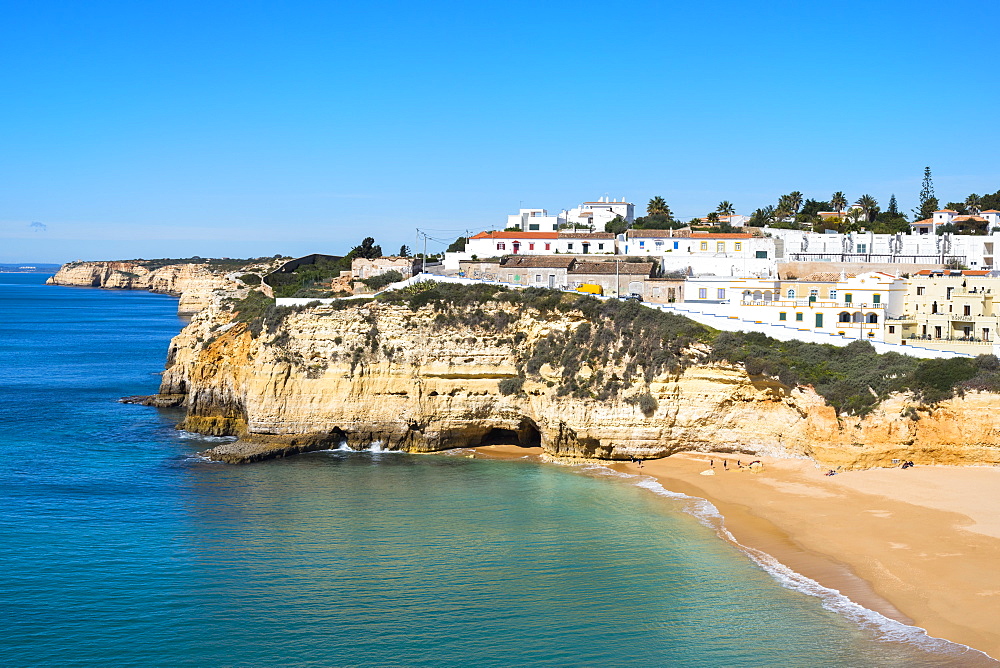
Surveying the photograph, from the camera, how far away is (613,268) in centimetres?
5391

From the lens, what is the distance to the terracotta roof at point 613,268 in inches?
2101

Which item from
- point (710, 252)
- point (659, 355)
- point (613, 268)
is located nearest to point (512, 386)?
point (659, 355)

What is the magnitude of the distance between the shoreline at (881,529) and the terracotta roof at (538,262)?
2173 cm

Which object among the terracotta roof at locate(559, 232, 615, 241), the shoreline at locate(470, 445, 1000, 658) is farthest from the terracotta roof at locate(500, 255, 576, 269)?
the shoreline at locate(470, 445, 1000, 658)

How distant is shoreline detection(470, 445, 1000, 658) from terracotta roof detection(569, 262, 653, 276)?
65.6 ft

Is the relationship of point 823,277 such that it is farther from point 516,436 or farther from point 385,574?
point 385,574

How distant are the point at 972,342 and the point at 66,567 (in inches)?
1322

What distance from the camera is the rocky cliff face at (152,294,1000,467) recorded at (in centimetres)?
3447

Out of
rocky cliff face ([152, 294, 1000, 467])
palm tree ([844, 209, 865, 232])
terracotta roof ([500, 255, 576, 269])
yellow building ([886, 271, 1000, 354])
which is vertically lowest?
rocky cliff face ([152, 294, 1000, 467])

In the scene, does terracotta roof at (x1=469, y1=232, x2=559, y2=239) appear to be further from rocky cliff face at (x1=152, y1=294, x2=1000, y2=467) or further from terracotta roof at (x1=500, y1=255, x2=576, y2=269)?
rocky cliff face at (x1=152, y1=294, x2=1000, y2=467)

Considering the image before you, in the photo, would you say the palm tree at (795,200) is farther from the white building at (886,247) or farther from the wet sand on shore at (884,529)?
the wet sand on shore at (884,529)

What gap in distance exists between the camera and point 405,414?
39375 millimetres

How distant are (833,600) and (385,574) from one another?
1116 cm

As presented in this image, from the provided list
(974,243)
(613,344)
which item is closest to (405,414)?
(613,344)
